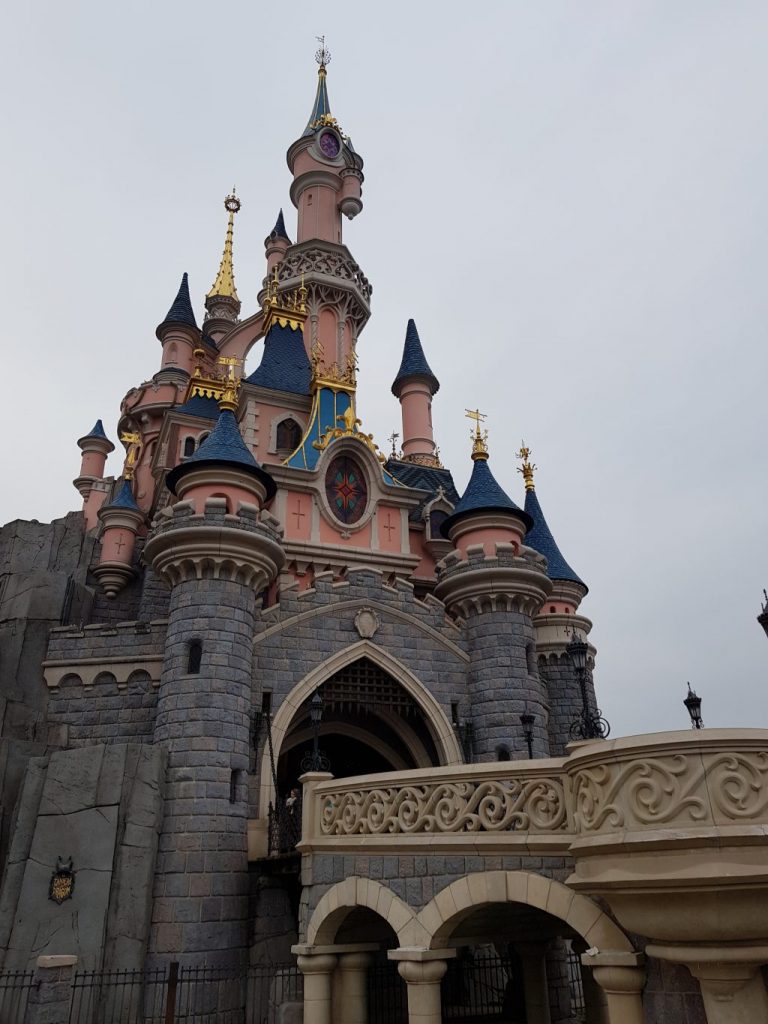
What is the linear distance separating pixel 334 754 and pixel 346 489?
7.49m

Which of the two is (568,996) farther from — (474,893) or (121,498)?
(121,498)

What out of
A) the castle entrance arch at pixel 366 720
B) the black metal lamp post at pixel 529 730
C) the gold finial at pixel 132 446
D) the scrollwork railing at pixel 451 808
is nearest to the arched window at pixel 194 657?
the castle entrance arch at pixel 366 720

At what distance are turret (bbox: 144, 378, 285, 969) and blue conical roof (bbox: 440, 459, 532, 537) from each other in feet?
17.0

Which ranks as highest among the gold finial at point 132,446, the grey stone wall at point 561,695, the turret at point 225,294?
the turret at point 225,294

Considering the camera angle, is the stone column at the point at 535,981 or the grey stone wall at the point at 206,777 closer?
the stone column at the point at 535,981

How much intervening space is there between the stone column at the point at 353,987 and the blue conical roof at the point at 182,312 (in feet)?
108

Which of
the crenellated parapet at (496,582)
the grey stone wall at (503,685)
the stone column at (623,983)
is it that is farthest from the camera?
the crenellated parapet at (496,582)

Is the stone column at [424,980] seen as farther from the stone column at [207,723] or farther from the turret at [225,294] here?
the turret at [225,294]

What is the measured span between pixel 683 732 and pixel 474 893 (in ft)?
11.4

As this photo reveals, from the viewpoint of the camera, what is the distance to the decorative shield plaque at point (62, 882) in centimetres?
1252

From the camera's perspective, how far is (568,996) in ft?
43.4

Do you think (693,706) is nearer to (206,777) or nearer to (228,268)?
(206,777)

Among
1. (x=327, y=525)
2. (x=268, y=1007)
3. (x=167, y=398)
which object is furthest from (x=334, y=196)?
(x=268, y=1007)

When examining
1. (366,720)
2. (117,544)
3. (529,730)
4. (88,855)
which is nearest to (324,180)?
(117,544)
